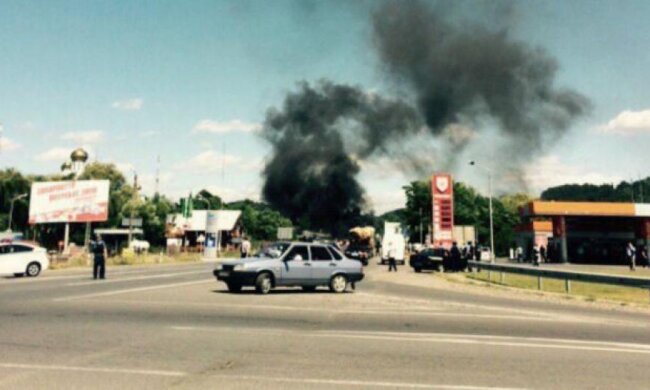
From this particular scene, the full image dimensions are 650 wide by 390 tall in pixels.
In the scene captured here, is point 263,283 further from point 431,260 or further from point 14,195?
point 14,195

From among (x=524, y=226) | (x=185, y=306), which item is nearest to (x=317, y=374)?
(x=185, y=306)

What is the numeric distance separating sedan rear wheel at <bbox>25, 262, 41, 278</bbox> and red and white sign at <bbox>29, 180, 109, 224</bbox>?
22.9 meters

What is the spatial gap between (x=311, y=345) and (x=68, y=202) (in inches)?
1826

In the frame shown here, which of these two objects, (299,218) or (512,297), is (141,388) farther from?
(299,218)

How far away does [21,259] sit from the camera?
84.5 ft

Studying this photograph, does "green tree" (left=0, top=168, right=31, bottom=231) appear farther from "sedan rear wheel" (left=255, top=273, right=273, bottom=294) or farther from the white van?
"sedan rear wheel" (left=255, top=273, right=273, bottom=294)

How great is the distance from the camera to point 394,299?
16703 mm

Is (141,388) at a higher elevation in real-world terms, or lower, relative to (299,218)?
lower

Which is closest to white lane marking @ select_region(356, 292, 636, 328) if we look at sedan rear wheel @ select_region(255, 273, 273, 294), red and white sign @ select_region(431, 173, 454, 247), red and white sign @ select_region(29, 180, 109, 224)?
sedan rear wheel @ select_region(255, 273, 273, 294)

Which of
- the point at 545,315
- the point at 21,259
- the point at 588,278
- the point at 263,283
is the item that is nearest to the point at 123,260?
the point at 21,259

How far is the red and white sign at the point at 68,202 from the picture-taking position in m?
48.3

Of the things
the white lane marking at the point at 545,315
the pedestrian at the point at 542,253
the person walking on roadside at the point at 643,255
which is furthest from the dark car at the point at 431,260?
the person walking on roadside at the point at 643,255

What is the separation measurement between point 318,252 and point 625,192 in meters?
186

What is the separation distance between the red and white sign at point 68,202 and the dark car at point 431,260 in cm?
2972
